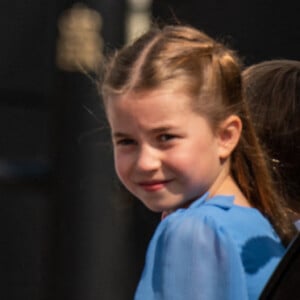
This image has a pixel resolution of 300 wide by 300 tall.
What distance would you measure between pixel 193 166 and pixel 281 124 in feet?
1.30

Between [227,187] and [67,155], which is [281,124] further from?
[67,155]

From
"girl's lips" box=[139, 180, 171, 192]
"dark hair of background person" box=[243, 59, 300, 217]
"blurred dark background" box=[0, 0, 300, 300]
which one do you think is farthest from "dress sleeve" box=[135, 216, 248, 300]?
"blurred dark background" box=[0, 0, 300, 300]

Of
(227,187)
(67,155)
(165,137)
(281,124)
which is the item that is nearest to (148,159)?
(165,137)

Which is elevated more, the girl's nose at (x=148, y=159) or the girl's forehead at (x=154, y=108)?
the girl's forehead at (x=154, y=108)

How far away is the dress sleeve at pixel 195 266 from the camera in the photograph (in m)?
2.30

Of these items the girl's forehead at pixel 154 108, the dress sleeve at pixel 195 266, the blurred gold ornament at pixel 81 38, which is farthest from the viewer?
the blurred gold ornament at pixel 81 38

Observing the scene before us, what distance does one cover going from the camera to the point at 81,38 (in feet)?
19.6

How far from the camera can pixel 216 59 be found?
2561 mm

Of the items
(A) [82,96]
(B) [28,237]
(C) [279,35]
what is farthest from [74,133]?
(C) [279,35]

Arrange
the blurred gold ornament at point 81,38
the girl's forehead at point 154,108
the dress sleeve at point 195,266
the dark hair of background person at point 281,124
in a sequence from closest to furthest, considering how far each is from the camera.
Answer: the dress sleeve at point 195,266 < the girl's forehead at point 154,108 < the dark hair of background person at point 281,124 < the blurred gold ornament at point 81,38

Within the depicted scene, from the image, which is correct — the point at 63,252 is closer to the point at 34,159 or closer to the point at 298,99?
the point at 34,159

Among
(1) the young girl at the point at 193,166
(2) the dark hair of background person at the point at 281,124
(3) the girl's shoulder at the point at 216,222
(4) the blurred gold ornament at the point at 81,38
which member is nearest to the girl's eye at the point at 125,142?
(1) the young girl at the point at 193,166

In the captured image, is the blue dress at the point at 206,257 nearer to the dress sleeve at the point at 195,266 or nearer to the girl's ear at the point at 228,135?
the dress sleeve at the point at 195,266

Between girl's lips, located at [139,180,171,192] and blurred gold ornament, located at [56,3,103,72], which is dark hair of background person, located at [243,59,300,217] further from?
blurred gold ornament, located at [56,3,103,72]
